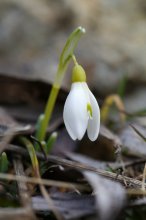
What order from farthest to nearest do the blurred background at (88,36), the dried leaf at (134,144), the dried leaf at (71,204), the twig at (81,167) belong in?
1. the blurred background at (88,36)
2. the dried leaf at (134,144)
3. the twig at (81,167)
4. the dried leaf at (71,204)

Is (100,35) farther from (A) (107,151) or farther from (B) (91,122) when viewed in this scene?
(B) (91,122)

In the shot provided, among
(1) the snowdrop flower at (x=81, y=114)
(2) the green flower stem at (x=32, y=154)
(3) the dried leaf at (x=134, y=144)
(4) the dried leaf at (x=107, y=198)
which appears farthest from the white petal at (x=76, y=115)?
(3) the dried leaf at (x=134, y=144)

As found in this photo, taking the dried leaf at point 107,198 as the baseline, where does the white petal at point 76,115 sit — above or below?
above

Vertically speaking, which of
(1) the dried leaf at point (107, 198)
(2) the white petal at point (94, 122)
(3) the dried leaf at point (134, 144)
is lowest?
(3) the dried leaf at point (134, 144)

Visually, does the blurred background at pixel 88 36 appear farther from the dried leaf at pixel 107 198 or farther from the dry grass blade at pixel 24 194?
the dried leaf at pixel 107 198

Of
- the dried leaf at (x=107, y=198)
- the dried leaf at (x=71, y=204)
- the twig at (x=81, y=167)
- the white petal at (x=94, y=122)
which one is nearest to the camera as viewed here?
the dried leaf at (x=107, y=198)

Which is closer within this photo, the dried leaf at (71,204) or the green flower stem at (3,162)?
the dried leaf at (71,204)

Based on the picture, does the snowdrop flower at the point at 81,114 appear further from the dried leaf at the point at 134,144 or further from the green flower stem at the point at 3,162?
the dried leaf at the point at 134,144

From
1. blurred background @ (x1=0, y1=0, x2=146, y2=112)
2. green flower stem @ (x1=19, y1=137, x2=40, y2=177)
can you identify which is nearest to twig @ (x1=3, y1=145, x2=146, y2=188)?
green flower stem @ (x1=19, y1=137, x2=40, y2=177)
